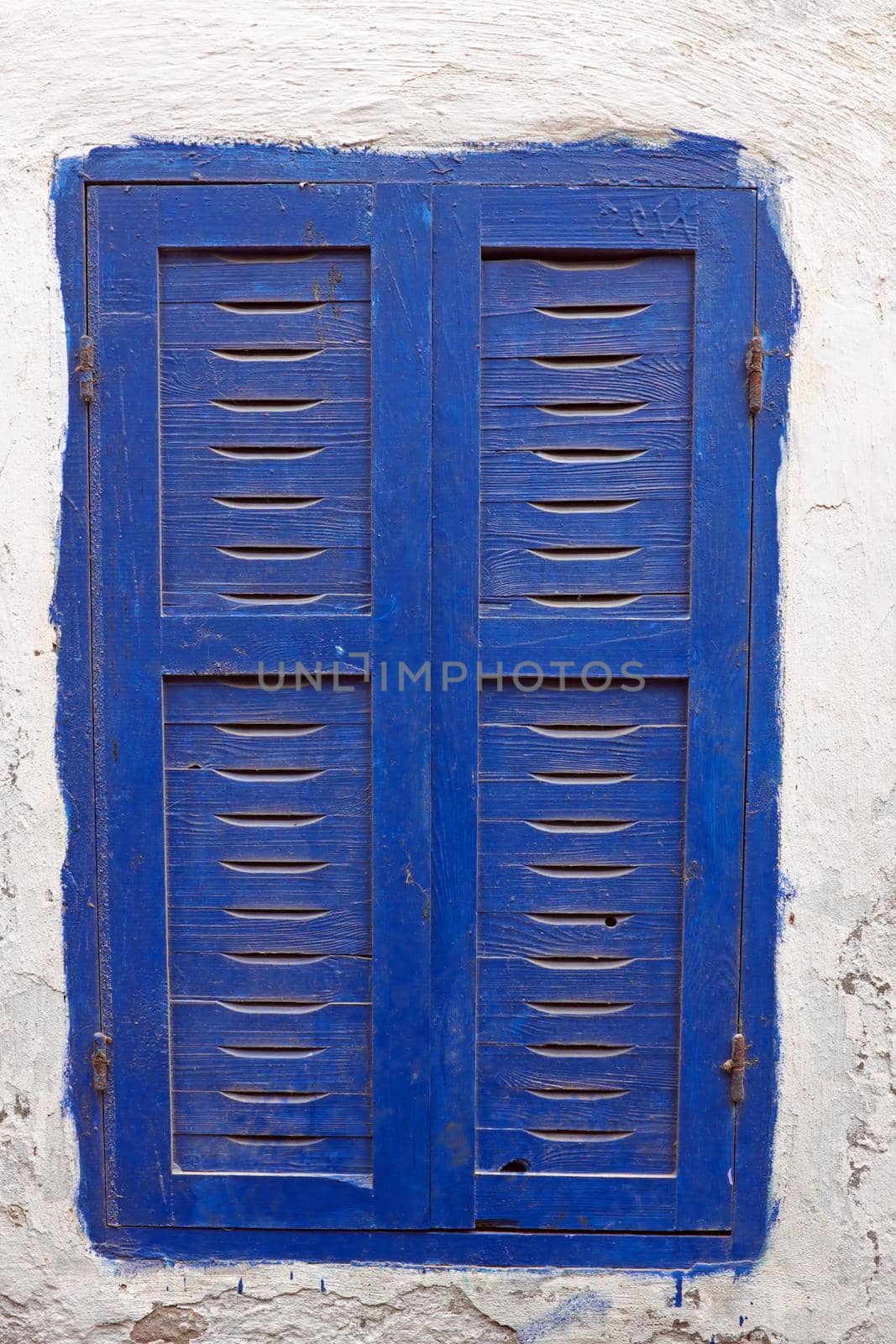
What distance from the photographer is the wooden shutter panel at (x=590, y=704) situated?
6.53ft

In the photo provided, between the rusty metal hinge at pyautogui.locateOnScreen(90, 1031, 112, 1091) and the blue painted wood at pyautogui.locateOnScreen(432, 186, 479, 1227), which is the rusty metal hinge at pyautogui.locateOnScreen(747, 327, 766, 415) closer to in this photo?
the blue painted wood at pyautogui.locateOnScreen(432, 186, 479, 1227)

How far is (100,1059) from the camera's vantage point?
204 cm

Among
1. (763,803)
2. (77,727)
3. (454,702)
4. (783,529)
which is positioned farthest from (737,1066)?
(77,727)

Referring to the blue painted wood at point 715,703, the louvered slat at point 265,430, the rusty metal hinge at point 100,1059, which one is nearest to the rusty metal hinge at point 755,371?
→ the blue painted wood at point 715,703

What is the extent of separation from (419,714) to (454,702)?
0.23ft

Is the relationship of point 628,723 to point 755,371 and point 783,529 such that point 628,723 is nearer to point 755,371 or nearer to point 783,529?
point 783,529

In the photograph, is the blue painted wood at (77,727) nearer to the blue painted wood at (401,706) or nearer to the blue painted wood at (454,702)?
the blue painted wood at (401,706)

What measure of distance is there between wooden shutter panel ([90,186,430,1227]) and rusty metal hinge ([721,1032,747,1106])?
0.59 metres

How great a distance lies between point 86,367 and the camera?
199cm

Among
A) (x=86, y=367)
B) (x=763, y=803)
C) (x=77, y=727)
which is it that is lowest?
(x=763, y=803)

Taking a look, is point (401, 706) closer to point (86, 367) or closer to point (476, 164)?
point (86, 367)

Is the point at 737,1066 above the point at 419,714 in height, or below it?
below

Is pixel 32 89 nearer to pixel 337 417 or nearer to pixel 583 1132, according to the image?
pixel 337 417

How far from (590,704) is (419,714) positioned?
33 centimetres
